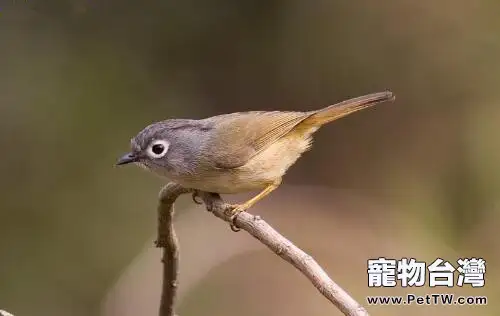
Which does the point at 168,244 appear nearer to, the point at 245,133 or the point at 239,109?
the point at 245,133

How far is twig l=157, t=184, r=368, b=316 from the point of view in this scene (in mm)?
1224

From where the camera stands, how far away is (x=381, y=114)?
2.48 meters

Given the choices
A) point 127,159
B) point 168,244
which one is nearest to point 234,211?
point 168,244

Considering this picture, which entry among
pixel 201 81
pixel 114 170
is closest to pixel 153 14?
pixel 201 81

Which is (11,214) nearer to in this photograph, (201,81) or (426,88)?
(201,81)

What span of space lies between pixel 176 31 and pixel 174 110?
30 centimetres

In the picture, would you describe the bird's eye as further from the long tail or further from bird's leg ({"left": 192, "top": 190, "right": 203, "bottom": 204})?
the long tail

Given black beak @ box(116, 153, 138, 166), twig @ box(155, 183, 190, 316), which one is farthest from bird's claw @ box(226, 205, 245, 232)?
black beak @ box(116, 153, 138, 166)

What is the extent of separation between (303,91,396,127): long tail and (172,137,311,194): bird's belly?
73 millimetres

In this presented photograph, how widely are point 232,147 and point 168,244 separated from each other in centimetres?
34

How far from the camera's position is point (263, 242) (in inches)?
56.1

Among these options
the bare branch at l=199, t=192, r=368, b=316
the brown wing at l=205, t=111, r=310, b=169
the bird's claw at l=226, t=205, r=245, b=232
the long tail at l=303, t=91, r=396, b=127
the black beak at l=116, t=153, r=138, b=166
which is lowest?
the bare branch at l=199, t=192, r=368, b=316

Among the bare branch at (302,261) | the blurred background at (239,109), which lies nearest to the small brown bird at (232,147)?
the bare branch at (302,261)

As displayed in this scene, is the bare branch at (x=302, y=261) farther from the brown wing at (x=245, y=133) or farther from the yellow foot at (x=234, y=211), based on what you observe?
the brown wing at (x=245, y=133)
